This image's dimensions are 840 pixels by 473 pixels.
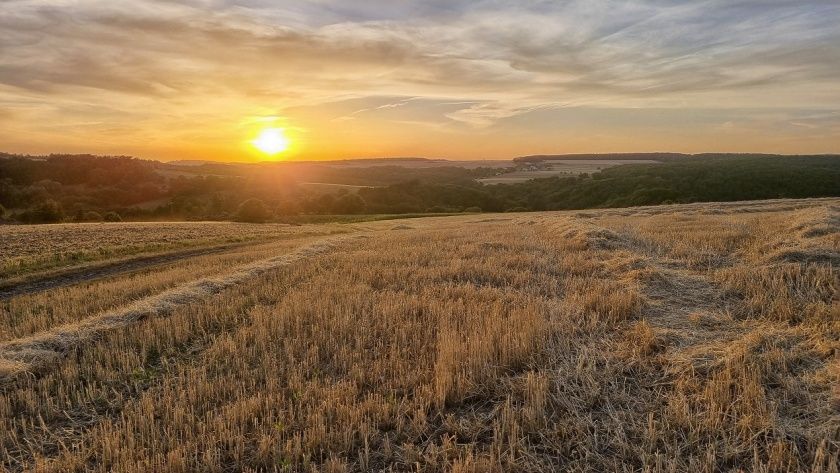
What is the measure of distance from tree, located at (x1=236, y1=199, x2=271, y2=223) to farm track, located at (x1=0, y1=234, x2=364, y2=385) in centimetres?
5558

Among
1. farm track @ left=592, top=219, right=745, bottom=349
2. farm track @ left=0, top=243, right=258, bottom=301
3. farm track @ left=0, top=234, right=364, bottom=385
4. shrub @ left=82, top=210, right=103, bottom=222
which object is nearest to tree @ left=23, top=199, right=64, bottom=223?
shrub @ left=82, top=210, right=103, bottom=222

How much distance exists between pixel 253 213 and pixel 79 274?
165 feet

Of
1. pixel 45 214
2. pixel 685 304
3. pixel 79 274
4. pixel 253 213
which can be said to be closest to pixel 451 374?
pixel 685 304

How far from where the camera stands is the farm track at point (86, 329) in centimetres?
718

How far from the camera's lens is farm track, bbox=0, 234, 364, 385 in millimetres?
7184

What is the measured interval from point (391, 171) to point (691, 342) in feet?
625

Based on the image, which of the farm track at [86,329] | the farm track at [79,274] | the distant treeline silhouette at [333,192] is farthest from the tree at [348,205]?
the farm track at [86,329]

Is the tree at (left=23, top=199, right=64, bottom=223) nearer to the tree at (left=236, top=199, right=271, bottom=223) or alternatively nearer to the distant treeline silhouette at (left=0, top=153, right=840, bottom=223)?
the distant treeline silhouette at (left=0, top=153, right=840, bottom=223)

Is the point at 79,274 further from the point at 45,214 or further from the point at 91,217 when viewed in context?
the point at 91,217

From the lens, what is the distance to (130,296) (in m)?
12.8

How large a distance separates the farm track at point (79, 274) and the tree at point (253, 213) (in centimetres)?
4203

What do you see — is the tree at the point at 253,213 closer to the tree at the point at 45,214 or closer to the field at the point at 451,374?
the tree at the point at 45,214

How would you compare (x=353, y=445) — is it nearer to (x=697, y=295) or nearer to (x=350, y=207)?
(x=697, y=295)

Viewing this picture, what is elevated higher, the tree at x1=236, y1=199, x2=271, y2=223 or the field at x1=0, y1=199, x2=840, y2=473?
the field at x1=0, y1=199, x2=840, y2=473
